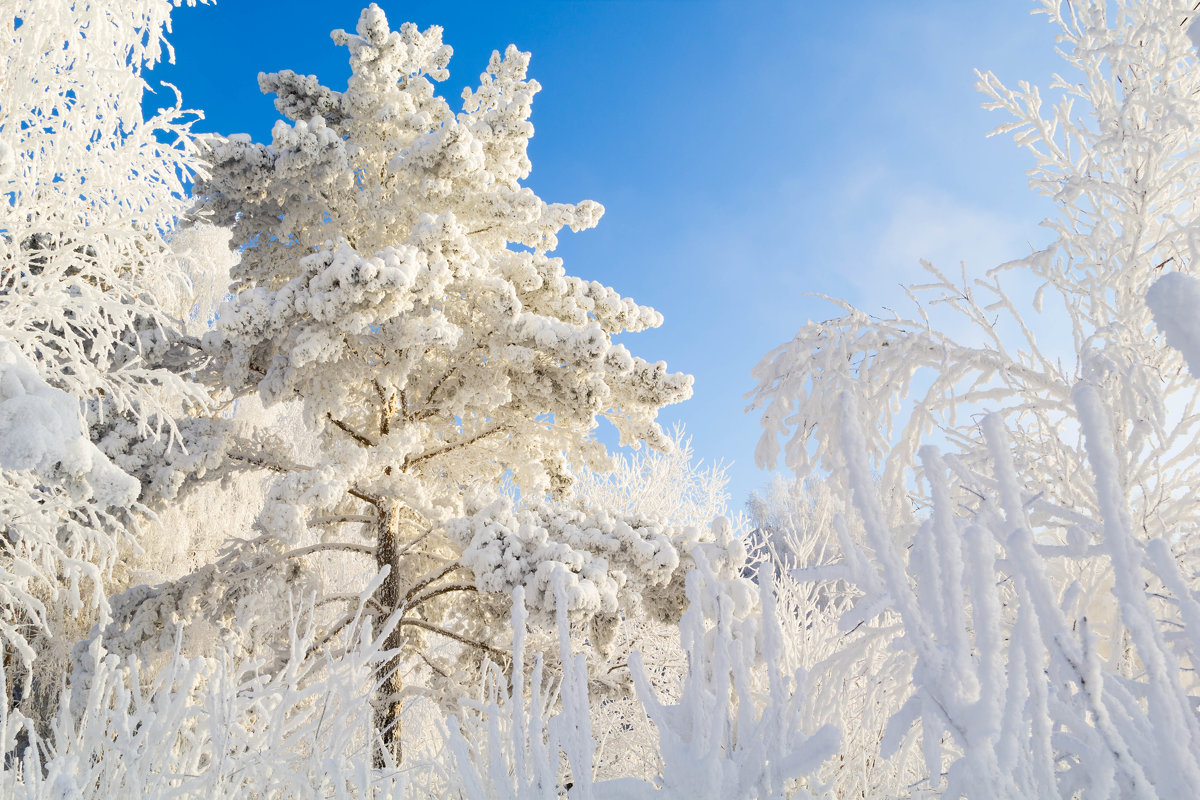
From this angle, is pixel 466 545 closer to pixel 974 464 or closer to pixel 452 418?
pixel 452 418

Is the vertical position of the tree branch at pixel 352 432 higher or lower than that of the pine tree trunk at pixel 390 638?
higher

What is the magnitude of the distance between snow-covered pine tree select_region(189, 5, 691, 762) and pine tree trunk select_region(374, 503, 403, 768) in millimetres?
31

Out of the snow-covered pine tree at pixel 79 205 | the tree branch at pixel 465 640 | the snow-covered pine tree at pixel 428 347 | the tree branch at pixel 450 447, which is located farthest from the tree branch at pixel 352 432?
the tree branch at pixel 465 640

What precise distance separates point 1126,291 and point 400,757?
6858 mm

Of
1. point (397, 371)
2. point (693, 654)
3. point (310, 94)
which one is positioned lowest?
point (693, 654)

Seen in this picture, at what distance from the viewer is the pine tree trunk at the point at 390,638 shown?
6523 millimetres

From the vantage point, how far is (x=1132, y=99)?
14.2 feet

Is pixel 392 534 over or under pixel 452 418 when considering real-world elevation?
under

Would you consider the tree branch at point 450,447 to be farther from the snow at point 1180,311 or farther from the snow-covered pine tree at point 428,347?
the snow at point 1180,311

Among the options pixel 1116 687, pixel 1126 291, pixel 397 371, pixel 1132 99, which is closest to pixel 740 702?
pixel 1116 687

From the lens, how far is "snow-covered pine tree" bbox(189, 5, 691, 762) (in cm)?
610

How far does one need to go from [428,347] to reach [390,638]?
2787 mm

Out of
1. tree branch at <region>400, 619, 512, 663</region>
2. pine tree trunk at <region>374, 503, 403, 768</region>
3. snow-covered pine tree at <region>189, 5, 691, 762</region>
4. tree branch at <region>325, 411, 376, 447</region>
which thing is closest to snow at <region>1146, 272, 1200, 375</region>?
snow-covered pine tree at <region>189, 5, 691, 762</region>

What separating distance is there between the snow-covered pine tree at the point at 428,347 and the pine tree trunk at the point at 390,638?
3 cm
